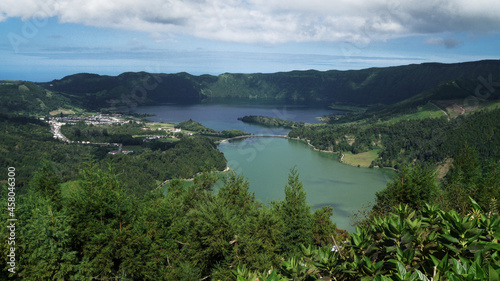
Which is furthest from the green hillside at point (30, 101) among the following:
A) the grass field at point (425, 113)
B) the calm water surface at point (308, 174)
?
the grass field at point (425, 113)

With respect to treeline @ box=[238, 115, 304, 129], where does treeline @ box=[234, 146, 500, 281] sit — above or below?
above

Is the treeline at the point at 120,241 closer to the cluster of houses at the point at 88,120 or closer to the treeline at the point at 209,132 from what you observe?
the treeline at the point at 209,132

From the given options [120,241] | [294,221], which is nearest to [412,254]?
[120,241]

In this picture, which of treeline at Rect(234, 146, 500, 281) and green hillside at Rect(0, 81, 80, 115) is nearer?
treeline at Rect(234, 146, 500, 281)

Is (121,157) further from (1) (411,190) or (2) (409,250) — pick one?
(2) (409,250)

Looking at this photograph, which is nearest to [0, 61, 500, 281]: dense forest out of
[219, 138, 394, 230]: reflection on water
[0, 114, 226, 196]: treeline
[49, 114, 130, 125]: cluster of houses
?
[219, 138, 394, 230]: reflection on water

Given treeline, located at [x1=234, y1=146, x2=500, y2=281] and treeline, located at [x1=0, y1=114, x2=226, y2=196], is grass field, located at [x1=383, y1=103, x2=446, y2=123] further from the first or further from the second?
treeline, located at [x1=234, y1=146, x2=500, y2=281]
